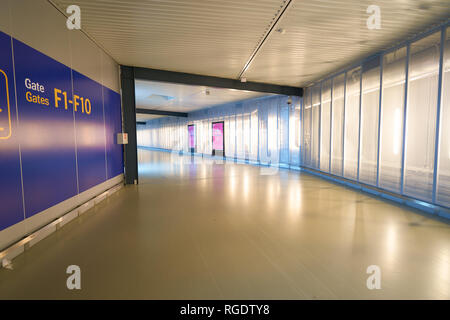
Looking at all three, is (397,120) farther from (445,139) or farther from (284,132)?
(284,132)

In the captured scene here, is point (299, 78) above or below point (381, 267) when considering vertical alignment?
above

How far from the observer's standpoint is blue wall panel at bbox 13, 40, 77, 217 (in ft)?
10.1

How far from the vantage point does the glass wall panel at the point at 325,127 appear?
8.12m

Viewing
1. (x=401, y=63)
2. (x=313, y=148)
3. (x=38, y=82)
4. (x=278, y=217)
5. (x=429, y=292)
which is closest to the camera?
(x=429, y=292)

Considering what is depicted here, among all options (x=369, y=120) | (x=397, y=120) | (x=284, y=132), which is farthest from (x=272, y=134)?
(x=397, y=120)

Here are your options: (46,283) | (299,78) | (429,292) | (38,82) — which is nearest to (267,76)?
(299,78)

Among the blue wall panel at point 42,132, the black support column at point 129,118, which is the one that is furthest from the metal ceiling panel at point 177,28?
the blue wall panel at point 42,132

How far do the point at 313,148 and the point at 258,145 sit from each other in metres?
4.13

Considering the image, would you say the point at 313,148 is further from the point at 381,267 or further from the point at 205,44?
the point at 381,267

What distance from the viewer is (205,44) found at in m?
5.37

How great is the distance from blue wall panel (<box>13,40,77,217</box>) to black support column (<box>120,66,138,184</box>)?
295 centimetres

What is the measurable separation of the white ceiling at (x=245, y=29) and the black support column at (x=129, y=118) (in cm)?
41

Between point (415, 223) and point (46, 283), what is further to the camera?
point (415, 223)

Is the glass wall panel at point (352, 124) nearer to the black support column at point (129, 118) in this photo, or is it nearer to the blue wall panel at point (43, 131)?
the black support column at point (129, 118)
